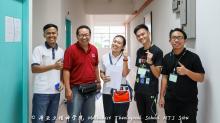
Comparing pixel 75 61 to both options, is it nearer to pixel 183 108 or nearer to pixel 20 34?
pixel 20 34

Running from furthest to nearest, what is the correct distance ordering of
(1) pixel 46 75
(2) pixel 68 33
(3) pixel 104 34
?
(3) pixel 104 34
(2) pixel 68 33
(1) pixel 46 75

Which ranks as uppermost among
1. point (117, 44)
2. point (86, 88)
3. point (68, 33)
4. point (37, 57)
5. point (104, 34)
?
point (104, 34)

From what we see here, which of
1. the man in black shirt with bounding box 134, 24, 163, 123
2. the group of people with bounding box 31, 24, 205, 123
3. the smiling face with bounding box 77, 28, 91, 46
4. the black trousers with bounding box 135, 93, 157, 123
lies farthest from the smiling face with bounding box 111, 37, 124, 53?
the black trousers with bounding box 135, 93, 157, 123

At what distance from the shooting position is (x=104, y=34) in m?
16.5

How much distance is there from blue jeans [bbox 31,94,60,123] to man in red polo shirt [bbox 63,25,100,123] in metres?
0.17

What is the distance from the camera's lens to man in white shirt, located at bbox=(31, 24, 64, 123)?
9.12 feet

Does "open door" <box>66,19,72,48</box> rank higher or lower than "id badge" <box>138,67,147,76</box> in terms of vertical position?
higher

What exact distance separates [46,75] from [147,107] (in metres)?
1.22

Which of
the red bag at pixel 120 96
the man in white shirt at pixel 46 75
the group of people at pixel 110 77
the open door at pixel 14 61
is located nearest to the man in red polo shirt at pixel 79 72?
the group of people at pixel 110 77

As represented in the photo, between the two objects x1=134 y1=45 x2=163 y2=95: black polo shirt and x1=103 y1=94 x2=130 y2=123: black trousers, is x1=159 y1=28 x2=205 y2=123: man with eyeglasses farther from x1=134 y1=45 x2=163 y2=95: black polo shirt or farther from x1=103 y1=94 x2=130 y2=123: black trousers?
x1=103 y1=94 x2=130 y2=123: black trousers

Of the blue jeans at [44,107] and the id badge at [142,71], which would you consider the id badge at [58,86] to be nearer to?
the blue jeans at [44,107]

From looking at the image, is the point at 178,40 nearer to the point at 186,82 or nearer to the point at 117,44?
the point at 186,82

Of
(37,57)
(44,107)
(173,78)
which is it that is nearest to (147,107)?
(173,78)

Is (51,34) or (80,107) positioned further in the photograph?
(80,107)
